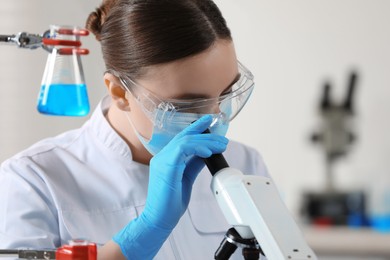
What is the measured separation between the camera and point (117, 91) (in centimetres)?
172

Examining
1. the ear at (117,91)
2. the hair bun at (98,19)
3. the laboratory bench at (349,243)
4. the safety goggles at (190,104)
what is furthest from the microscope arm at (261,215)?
the laboratory bench at (349,243)

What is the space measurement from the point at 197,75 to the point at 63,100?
358 millimetres

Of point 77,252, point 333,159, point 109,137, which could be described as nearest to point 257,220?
point 77,252

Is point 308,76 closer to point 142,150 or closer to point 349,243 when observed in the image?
point 349,243

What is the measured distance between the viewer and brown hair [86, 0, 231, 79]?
63.4 inches

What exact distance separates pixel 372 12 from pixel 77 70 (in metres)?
2.69

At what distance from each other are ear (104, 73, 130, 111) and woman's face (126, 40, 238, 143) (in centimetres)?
8

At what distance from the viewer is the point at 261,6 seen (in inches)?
162

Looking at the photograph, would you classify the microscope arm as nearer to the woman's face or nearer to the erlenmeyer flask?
the woman's face

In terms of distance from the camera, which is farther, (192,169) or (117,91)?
(117,91)

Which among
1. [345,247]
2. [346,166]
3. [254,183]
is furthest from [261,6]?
[254,183]

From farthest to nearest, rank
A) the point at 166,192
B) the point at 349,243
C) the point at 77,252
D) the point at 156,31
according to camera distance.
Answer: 1. the point at 349,243
2. the point at 156,31
3. the point at 166,192
4. the point at 77,252

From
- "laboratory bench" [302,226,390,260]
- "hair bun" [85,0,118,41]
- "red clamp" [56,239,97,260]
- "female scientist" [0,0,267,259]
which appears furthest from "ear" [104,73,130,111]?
"laboratory bench" [302,226,390,260]

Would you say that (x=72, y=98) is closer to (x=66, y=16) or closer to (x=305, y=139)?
(x=66, y=16)
